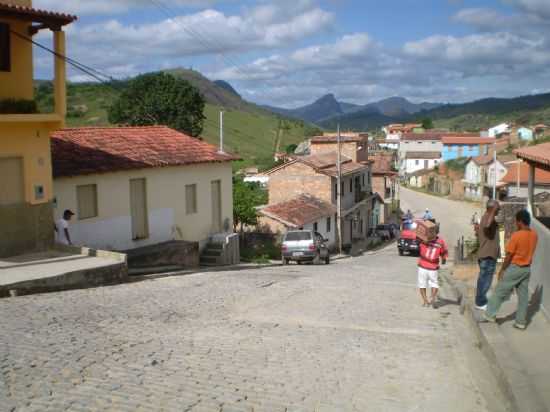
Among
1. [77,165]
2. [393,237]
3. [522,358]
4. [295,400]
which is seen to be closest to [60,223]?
[77,165]

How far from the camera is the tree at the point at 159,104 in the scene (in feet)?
160

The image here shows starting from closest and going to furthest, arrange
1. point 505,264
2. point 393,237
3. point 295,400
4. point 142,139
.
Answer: point 295,400 → point 505,264 → point 142,139 → point 393,237

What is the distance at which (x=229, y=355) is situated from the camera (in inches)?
313

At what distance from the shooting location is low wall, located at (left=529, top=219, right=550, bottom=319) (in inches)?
374

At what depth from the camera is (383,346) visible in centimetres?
885

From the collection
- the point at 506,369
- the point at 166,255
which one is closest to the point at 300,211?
the point at 166,255

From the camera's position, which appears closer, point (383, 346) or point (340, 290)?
point (383, 346)

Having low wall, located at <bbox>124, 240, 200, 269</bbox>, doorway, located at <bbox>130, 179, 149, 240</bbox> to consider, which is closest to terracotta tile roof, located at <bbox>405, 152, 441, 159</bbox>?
low wall, located at <bbox>124, 240, 200, 269</bbox>

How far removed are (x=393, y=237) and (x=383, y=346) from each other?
Result: 151 feet

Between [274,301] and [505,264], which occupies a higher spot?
[505,264]

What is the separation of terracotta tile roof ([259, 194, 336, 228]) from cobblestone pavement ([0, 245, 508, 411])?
21.7 meters

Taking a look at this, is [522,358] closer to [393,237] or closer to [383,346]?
[383,346]

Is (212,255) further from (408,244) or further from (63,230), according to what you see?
(408,244)

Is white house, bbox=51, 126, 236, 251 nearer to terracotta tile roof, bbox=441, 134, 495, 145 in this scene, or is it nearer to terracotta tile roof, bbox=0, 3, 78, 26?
terracotta tile roof, bbox=0, 3, 78, 26
